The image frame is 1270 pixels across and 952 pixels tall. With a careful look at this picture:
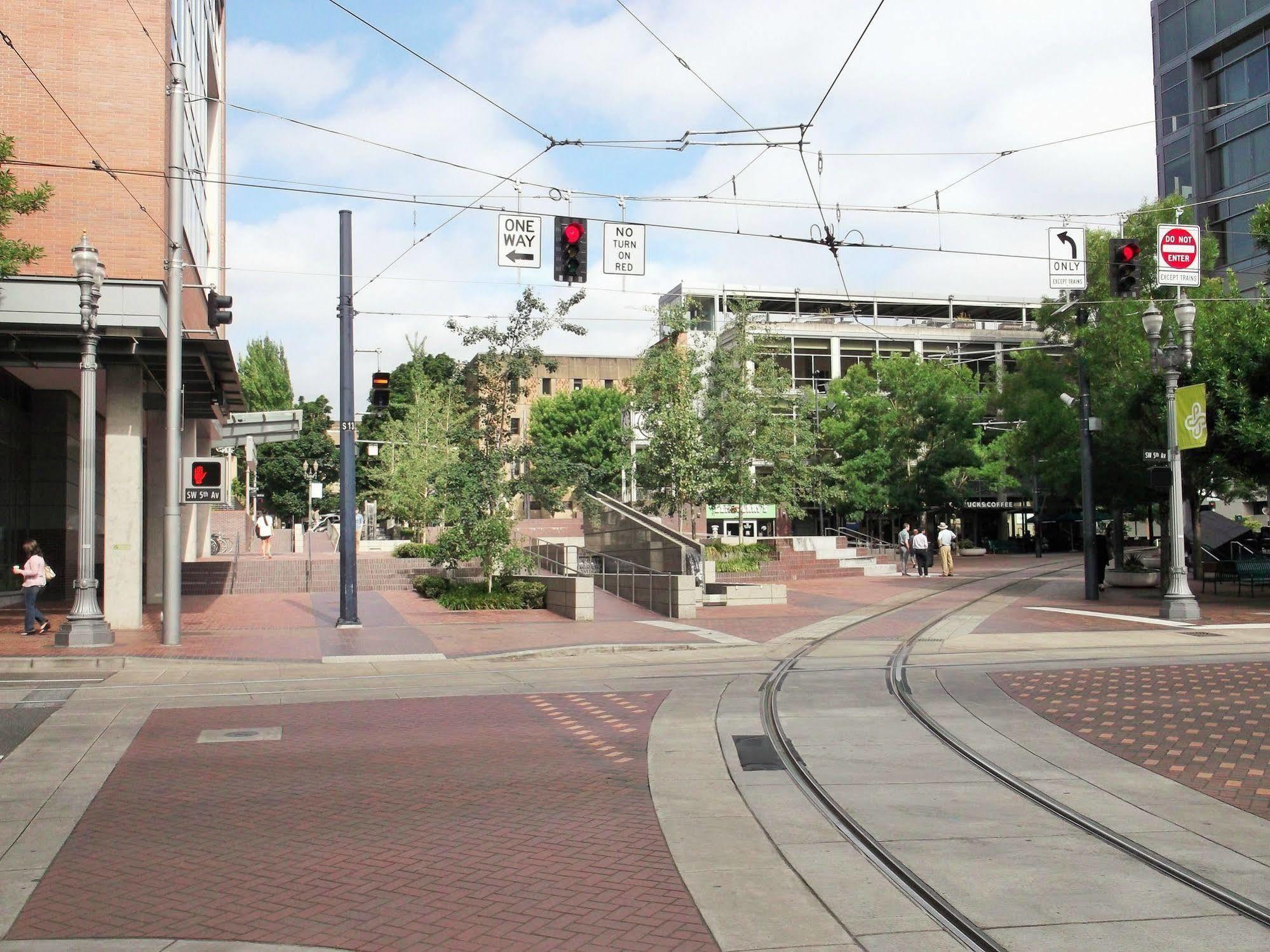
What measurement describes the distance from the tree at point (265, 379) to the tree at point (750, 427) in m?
62.7

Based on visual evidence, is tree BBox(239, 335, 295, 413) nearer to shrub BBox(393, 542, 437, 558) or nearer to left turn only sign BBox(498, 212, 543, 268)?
shrub BBox(393, 542, 437, 558)

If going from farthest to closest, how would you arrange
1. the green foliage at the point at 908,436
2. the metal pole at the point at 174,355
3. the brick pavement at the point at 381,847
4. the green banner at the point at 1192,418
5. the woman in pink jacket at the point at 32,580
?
the green foliage at the point at 908,436, the green banner at the point at 1192,418, the woman in pink jacket at the point at 32,580, the metal pole at the point at 174,355, the brick pavement at the point at 381,847

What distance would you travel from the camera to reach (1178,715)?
11570mm

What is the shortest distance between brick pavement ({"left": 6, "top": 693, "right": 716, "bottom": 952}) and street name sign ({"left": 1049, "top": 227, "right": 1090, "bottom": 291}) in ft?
45.0

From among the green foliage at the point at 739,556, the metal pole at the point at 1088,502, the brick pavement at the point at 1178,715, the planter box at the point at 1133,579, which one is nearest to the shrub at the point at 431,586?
the green foliage at the point at 739,556

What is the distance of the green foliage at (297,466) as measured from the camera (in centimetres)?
8975

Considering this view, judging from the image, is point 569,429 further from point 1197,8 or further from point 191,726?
point 191,726

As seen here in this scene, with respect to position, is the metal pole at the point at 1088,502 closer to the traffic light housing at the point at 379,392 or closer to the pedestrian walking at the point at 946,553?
the pedestrian walking at the point at 946,553

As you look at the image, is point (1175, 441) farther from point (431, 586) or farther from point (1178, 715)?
point (431, 586)

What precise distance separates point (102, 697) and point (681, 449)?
73.7 ft

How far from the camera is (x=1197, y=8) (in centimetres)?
4766

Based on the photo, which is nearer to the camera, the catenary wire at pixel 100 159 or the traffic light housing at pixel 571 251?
the traffic light housing at pixel 571 251

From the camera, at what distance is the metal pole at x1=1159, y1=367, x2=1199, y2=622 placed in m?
22.5

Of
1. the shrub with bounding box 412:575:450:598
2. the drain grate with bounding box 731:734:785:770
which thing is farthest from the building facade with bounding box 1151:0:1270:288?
the drain grate with bounding box 731:734:785:770
